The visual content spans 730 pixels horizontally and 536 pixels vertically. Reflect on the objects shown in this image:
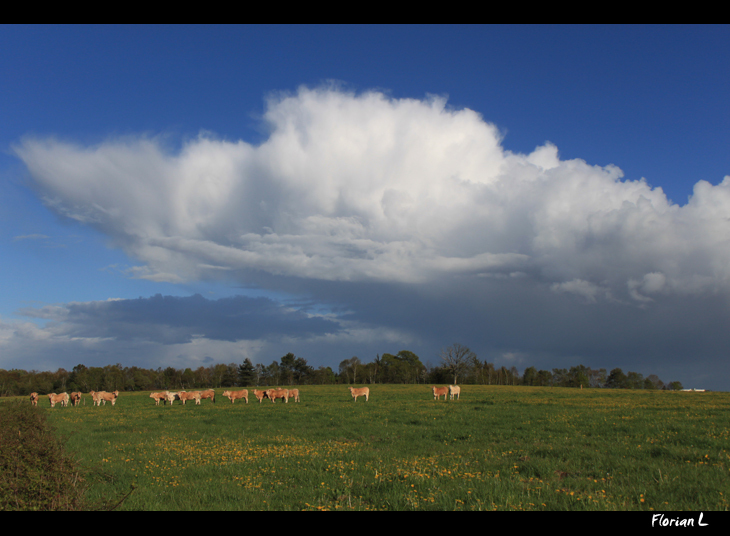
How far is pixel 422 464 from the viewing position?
1201 centimetres

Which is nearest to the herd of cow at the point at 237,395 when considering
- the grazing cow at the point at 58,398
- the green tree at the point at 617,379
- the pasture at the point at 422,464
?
the grazing cow at the point at 58,398

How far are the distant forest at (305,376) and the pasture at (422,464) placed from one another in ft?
278

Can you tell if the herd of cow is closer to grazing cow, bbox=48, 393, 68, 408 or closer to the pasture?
grazing cow, bbox=48, 393, 68, 408

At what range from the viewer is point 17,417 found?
11.6 metres

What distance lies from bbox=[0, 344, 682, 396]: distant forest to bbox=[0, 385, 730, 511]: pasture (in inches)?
3336

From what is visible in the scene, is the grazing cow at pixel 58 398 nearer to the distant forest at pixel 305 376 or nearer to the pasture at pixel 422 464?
the pasture at pixel 422 464

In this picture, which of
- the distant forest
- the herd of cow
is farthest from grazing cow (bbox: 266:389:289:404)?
the distant forest

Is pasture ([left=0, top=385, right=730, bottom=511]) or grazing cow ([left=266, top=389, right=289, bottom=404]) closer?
pasture ([left=0, top=385, right=730, bottom=511])

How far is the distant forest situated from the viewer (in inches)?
4333

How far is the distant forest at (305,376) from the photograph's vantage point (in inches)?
4333

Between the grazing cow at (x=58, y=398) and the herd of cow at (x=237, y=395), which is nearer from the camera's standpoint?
the herd of cow at (x=237, y=395)
